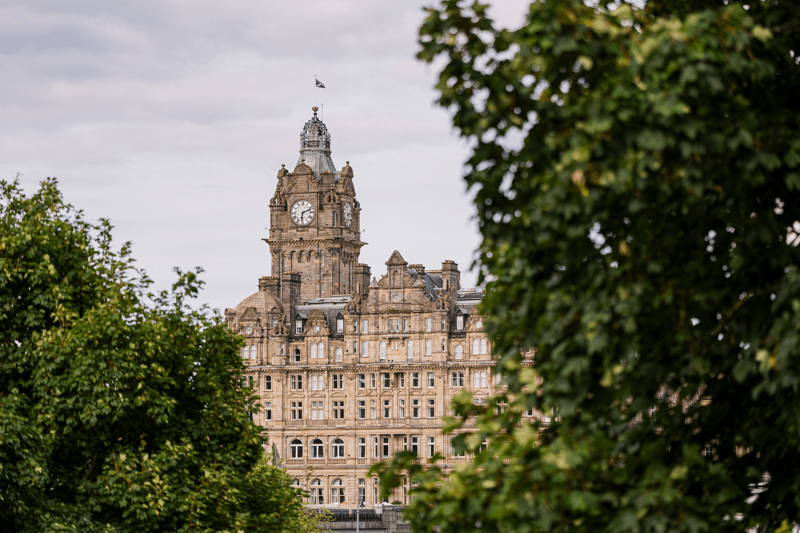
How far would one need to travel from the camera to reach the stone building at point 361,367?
11594cm

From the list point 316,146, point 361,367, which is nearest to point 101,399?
point 361,367

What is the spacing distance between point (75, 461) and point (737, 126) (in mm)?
21957

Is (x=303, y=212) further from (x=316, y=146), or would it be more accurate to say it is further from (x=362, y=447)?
(x=362, y=447)

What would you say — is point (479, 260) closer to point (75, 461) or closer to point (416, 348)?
point (75, 461)

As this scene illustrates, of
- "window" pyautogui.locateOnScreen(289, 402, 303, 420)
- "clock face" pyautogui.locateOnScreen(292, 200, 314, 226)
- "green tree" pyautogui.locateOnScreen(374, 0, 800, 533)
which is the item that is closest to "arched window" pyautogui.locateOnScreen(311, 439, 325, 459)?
"window" pyautogui.locateOnScreen(289, 402, 303, 420)

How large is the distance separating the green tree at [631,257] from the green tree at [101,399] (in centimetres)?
1616

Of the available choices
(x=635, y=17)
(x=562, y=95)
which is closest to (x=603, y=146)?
(x=562, y=95)

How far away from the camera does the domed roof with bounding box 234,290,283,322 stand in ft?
403

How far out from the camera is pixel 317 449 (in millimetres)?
119688

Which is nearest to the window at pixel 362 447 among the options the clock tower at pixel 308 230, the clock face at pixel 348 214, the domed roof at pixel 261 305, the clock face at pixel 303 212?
the domed roof at pixel 261 305

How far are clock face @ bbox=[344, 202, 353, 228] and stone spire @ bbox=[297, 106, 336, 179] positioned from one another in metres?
5.71

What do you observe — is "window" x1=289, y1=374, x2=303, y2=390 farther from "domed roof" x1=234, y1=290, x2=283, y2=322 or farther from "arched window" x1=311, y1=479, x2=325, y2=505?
"arched window" x1=311, y1=479, x2=325, y2=505

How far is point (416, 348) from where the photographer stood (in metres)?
117

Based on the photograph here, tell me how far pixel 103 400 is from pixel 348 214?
11681 centimetres
